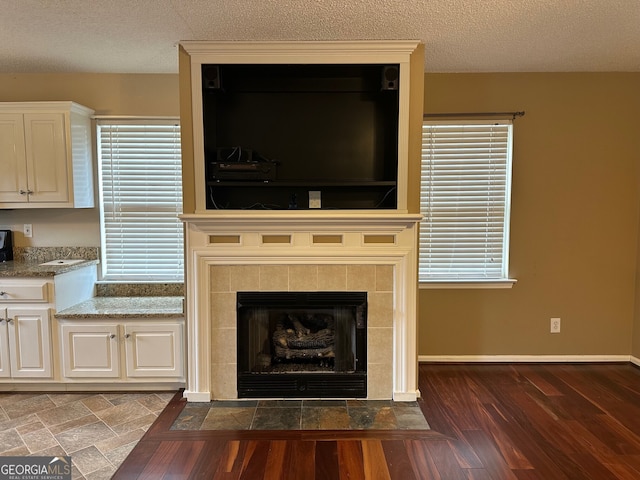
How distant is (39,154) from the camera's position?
9.65 feet

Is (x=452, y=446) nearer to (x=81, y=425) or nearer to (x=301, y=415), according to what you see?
(x=301, y=415)

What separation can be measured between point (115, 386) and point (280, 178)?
194 centimetres

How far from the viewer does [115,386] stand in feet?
9.34

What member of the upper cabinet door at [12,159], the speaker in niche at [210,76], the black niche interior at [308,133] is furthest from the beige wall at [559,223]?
the upper cabinet door at [12,159]

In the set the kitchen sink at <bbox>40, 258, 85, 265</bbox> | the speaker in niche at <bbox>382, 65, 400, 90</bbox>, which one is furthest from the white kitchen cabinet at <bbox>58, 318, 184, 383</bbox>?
the speaker in niche at <bbox>382, 65, 400, 90</bbox>

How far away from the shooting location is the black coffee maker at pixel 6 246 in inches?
123

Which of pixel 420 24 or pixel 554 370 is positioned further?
pixel 554 370

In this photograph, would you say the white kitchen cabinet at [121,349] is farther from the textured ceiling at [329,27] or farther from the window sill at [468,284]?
the window sill at [468,284]

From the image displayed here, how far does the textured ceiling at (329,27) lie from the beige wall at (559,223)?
0.27 metres

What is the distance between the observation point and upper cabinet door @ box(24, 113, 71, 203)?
9.59 feet

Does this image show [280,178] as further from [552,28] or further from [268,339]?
[552,28]

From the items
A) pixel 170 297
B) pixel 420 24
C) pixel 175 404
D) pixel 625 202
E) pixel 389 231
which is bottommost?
pixel 175 404

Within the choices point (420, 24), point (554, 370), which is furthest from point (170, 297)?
point (554, 370)

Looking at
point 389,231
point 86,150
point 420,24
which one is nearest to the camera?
point 420,24
